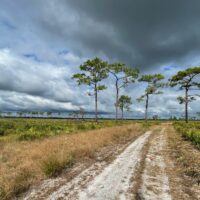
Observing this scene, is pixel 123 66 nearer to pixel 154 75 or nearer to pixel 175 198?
pixel 154 75

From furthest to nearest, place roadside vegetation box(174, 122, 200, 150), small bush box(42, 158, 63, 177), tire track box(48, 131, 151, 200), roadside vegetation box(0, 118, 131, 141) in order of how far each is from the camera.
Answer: roadside vegetation box(0, 118, 131, 141) < roadside vegetation box(174, 122, 200, 150) < small bush box(42, 158, 63, 177) < tire track box(48, 131, 151, 200)

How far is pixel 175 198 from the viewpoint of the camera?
5152mm

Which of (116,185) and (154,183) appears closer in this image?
(116,185)

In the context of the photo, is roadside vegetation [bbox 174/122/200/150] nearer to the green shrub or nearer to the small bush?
the green shrub

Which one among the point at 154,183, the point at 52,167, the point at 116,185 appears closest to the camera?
the point at 116,185

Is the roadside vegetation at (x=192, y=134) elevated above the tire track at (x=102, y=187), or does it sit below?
above

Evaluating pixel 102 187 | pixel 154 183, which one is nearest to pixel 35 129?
pixel 102 187

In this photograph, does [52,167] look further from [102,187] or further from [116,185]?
[116,185]

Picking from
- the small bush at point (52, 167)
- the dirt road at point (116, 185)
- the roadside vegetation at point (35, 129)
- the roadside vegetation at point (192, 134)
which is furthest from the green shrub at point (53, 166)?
the roadside vegetation at point (35, 129)

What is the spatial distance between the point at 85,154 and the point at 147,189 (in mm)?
5674

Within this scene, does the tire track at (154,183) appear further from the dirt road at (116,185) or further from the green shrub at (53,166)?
the green shrub at (53,166)

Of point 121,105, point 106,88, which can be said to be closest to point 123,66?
point 106,88

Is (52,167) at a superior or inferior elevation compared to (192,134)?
inferior

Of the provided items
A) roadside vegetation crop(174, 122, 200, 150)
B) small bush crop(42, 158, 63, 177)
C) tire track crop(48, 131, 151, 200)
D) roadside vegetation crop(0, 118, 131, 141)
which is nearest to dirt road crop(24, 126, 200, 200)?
tire track crop(48, 131, 151, 200)
